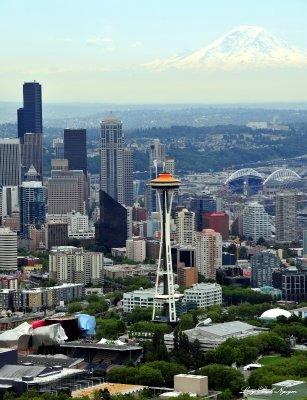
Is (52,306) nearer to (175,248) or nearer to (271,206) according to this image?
(175,248)

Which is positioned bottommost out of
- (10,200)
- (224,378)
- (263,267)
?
(224,378)

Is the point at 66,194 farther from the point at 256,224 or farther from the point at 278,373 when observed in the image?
the point at 278,373

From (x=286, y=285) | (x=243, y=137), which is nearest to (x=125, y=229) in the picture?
(x=286, y=285)

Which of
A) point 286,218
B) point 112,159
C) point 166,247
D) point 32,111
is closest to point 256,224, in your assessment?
point 286,218

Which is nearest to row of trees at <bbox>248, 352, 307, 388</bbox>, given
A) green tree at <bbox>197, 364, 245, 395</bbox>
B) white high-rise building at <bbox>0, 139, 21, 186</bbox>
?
green tree at <bbox>197, 364, 245, 395</bbox>

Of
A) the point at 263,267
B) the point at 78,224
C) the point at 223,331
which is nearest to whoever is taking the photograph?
the point at 223,331

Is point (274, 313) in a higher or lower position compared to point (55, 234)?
lower
